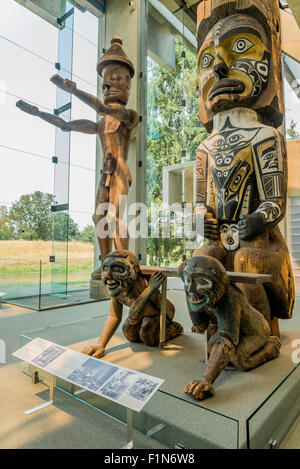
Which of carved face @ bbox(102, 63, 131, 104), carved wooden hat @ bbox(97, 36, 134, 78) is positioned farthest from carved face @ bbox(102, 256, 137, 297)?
carved wooden hat @ bbox(97, 36, 134, 78)

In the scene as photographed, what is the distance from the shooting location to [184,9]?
19.8ft

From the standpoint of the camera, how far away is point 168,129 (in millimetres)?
5961

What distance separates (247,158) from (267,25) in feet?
3.33

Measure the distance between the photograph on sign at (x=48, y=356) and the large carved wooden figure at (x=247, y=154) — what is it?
112cm

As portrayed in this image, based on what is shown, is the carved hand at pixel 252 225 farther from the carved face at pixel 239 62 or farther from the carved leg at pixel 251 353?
the carved face at pixel 239 62

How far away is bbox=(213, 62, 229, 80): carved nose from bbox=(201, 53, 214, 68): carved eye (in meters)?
0.20

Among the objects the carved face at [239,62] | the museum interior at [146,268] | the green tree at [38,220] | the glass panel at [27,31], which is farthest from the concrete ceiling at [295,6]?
the glass panel at [27,31]

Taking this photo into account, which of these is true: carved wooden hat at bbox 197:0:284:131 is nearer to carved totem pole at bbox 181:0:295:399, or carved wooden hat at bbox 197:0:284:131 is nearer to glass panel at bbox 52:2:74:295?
carved totem pole at bbox 181:0:295:399

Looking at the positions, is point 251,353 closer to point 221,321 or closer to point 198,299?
point 221,321

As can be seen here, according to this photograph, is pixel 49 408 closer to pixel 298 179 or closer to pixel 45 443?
pixel 45 443

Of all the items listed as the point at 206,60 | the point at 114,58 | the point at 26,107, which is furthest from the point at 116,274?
the point at 114,58

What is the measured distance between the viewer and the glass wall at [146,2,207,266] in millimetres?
5812

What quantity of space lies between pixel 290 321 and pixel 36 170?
14.6 ft

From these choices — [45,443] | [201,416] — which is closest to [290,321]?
[201,416]
